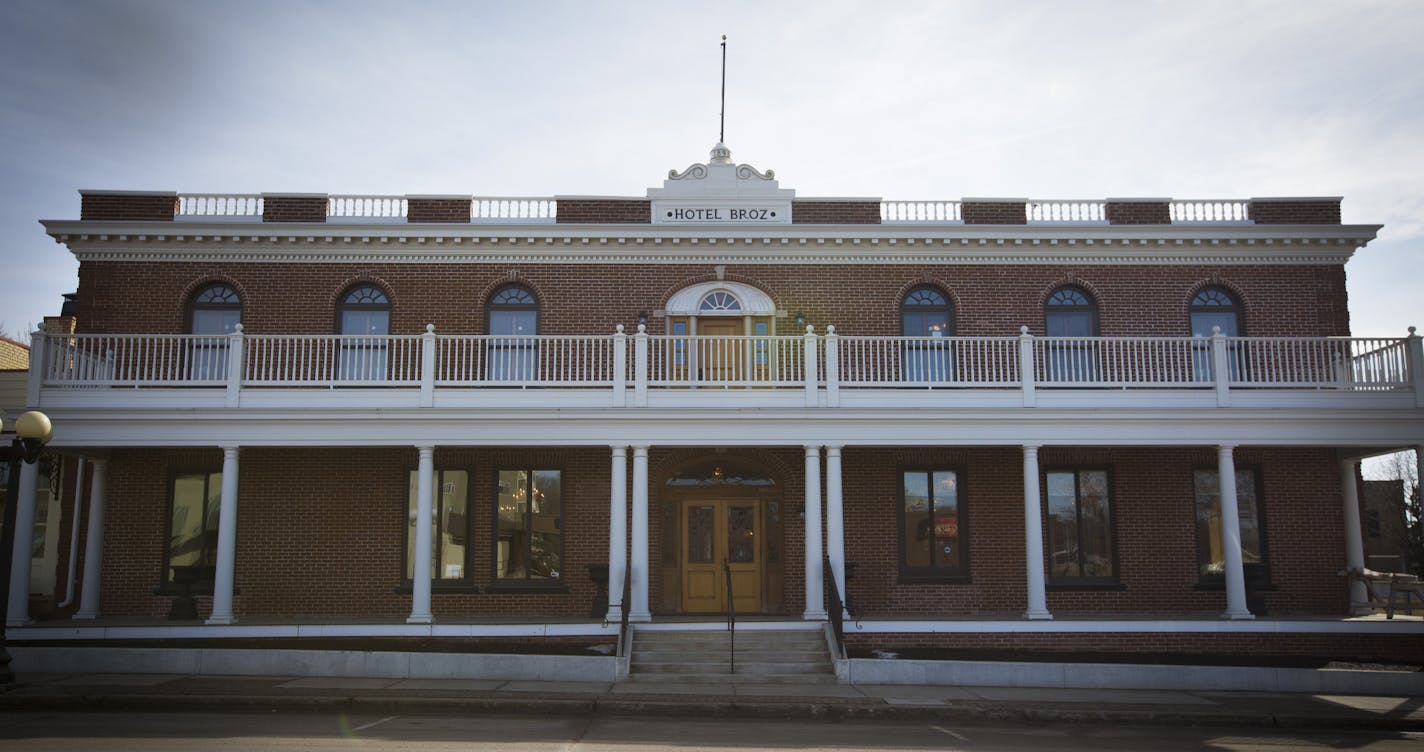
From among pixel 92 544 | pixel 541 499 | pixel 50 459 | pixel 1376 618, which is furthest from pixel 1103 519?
pixel 50 459

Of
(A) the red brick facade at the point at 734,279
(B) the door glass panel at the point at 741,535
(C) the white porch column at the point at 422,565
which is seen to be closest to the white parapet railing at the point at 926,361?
(A) the red brick facade at the point at 734,279

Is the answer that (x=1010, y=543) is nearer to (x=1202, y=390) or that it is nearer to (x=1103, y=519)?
(x=1103, y=519)

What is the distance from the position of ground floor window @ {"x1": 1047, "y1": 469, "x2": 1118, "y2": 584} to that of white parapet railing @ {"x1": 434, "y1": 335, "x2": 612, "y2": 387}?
8.37m

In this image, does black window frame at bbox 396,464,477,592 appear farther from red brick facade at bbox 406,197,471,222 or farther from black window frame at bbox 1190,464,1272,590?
black window frame at bbox 1190,464,1272,590

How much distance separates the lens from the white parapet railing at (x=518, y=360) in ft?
60.3

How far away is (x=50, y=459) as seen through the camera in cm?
1966

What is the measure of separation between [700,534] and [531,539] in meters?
3.00

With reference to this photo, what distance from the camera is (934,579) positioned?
19.1m

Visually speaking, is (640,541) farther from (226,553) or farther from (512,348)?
(226,553)

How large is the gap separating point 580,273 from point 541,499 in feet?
13.9

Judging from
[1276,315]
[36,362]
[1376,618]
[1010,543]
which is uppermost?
[1276,315]

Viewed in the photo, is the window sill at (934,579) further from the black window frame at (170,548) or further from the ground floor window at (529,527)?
the black window frame at (170,548)

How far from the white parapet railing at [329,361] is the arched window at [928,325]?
28.9 ft

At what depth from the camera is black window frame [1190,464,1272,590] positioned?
18656mm
